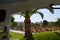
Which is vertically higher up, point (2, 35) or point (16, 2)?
point (16, 2)

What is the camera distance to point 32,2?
165 centimetres

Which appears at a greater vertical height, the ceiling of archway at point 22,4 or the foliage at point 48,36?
the ceiling of archway at point 22,4

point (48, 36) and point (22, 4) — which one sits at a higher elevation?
point (22, 4)

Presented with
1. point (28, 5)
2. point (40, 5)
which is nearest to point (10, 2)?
point (28, 5)

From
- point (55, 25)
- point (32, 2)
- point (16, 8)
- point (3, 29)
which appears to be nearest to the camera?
point (32, 2)

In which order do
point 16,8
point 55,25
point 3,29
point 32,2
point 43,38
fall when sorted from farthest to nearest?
point 55,25 < point 43,38 < point 3,29 < point 16,8 < point 32,2

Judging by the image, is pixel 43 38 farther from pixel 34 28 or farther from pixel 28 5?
pixel 28 5

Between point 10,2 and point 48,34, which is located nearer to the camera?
point 10,2

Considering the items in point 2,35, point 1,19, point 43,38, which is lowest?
point 43,38

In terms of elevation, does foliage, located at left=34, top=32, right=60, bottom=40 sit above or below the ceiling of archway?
below

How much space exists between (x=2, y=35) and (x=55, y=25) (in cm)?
1113

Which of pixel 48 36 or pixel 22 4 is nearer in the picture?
pixel 22 4

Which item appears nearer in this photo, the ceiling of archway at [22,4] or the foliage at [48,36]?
the ceiling of archway at [22,4]

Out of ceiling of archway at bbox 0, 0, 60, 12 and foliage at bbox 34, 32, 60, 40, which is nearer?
ceiling of archway at bbox 0, 0, 60, 12
